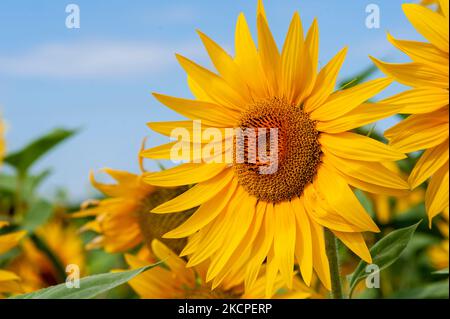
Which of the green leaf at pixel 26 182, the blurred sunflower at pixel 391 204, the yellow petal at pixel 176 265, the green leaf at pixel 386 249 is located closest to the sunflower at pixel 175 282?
the yellow petal at pixel 176 265

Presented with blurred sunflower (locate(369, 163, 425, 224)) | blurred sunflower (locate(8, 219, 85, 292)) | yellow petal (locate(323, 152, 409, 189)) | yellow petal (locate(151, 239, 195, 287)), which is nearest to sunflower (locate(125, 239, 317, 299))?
yellow petal (locate(151, 239, 195, 287))

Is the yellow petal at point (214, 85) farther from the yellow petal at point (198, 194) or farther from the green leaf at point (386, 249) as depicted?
the green leaf at point (386, 249)

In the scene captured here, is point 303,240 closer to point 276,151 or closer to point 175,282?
point 276,151

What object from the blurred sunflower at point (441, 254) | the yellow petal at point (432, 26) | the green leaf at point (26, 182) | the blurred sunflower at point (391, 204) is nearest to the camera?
the yellow petal at point (432, 26)

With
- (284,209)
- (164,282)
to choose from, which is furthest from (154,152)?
(164,282)

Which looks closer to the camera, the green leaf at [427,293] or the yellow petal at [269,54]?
the yellow petal at [269,54]

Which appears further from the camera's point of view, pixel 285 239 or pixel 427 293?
pixel 427 293

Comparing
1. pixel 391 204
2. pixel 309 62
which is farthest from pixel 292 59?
pixel 391 204
